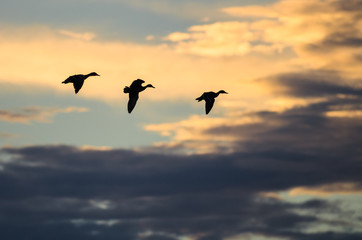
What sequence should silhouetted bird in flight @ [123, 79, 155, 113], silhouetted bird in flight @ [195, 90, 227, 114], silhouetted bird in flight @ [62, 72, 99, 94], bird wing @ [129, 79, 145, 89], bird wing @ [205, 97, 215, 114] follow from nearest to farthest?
silhouetted bird in flight @ [62, 72, 99, 94]
silhouetted bird in flight @ [123, 79, 155, 113]
bird wing @ [129, 79, 145, 89]
silhouetted bird in flight @ [195, 90, 227, 114]
bird wing @ [205, 97, 215, 114]

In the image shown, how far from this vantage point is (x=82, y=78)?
291 feet

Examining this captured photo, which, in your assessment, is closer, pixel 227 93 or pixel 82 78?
pixel 82 78

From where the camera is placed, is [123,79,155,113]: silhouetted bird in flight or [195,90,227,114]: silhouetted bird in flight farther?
[195,90,227,114]: silhouetted bird in flight

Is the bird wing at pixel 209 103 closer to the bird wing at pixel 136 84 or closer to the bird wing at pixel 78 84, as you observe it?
the bird wing at pixel 136 84

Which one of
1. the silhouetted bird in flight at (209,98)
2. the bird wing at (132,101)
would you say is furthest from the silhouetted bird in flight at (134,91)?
the silhouetted bird in flight at (209,98)

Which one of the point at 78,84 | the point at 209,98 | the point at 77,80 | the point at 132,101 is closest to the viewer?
the point at 78,84

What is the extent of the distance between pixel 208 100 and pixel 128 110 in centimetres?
1567

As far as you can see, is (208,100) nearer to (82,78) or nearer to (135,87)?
(135,87)

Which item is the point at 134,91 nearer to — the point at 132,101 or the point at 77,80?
the point at 132,101

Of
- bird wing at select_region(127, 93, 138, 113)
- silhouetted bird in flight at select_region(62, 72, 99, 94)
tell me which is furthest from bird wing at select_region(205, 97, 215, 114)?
silhouetted bird in flight at select_region(62, 72, 99, 94)

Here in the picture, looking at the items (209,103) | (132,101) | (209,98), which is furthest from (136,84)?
(209,98)

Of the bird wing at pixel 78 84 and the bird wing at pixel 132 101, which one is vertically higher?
the bird wing at pixel 78 84

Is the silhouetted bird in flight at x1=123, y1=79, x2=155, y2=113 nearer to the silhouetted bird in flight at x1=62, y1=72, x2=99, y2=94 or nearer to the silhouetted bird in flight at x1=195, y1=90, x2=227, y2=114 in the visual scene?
the silhouetted bird in flight at x1=62, y1=72, x2=99, y2=94

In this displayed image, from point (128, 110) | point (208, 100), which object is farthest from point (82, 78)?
point (208, 100)
